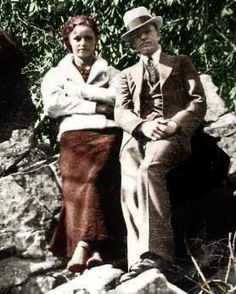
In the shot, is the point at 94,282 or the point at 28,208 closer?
the point at 94,282

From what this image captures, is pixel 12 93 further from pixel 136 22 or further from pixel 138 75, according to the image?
pixel 136 22

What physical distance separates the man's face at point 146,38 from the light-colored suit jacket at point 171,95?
150mm

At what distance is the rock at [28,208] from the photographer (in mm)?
7176

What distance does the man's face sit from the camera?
6.64 m

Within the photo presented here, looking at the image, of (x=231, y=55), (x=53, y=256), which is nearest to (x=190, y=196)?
(x=53, y=256)

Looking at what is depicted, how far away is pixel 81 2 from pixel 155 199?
17.8 feet

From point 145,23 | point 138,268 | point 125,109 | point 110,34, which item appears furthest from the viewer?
point 110,34

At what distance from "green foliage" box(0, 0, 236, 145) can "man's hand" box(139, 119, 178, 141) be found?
252 cm

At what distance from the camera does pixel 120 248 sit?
22.6 ft

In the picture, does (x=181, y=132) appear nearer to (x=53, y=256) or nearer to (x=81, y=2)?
(x=53, y=256)

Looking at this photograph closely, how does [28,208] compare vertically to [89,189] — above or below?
below

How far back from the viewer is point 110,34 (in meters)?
10.9

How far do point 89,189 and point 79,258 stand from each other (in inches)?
24.8

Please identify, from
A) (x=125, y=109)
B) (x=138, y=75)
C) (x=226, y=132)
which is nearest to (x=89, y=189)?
(x=125, y=109)
